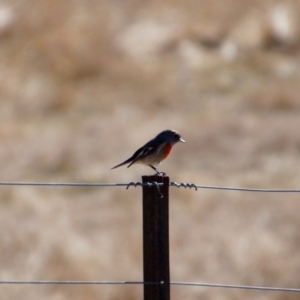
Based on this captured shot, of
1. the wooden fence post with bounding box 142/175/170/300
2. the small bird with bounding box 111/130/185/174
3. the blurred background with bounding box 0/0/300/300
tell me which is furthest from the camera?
the blurred background with bounding box 0/0/300/300

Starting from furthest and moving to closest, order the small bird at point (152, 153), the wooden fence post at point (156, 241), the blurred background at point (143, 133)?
the blurred background at point (143, 133) < the small bird at point (152, 153) < the wooden fence post at point (156, 241)

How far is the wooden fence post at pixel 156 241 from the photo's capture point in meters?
6.23

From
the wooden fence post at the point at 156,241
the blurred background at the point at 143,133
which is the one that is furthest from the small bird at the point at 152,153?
the blurred background at the point at 143,133

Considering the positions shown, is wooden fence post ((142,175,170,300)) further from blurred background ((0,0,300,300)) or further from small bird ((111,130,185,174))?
blurred background ((0,0,300,300))

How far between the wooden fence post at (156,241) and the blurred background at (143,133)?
13620 mm

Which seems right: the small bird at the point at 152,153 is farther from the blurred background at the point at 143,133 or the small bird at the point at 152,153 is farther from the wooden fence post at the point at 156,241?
the blurred background at the point at 143,133

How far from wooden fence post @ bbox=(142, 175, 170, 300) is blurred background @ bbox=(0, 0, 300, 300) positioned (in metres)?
13.6

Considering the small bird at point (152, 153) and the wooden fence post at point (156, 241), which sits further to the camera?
the small bird at point (152, 153)

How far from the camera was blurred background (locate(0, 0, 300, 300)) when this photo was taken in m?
21.4

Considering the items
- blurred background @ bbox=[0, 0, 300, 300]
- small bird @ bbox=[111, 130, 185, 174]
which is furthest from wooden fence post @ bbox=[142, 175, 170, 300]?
blurred background @ bbox=[0, 0, 300, 300]

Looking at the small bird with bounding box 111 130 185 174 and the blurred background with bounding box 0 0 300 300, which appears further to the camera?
the blurred background with bounding box 0 0 300 300

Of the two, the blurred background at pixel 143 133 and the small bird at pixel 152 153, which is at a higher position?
the blurred background at pixel 143 133

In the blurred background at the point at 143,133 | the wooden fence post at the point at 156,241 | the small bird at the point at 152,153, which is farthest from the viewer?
the blurred background at the point at 143,133

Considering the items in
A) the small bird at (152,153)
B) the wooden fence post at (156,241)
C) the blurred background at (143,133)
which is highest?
the blurred background at (143,133)
